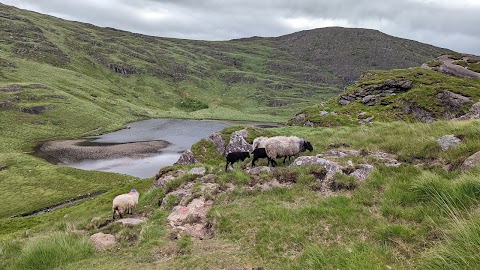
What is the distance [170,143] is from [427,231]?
12736 centimetres

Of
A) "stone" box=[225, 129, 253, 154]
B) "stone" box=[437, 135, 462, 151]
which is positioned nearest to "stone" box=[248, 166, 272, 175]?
"stone" box=[437, 135, 462, 151]

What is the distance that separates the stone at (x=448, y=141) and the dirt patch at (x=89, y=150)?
328 feet

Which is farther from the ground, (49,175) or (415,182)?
(415,182)

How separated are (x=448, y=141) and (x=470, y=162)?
474 cm

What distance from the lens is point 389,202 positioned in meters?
12.3

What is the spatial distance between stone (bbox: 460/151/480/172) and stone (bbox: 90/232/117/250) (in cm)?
1618

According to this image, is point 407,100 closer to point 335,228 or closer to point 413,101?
point 413,101

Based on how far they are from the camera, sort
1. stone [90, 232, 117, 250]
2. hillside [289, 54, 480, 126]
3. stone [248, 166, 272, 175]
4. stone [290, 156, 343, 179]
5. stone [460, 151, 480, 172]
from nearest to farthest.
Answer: stone [460, 151, 480, 172]
stone [90, 232, 117, 250]
stone [290, 156, 343, 179]
stone [248, 166, 272, 175]
hillside [289, 54, 480, 126]

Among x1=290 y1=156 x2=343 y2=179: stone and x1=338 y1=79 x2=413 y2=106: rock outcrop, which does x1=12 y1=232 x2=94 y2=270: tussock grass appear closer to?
x1=290 y1=156 x2=343 y2=179: stone

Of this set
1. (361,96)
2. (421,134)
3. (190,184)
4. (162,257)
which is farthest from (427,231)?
(361,96)

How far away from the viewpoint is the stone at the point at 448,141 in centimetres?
1683

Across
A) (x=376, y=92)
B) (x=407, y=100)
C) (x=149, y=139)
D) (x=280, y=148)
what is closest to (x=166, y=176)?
(x=280, y=148)

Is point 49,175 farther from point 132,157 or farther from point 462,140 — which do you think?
point 462,140

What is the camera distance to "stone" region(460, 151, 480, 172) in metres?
12.8
